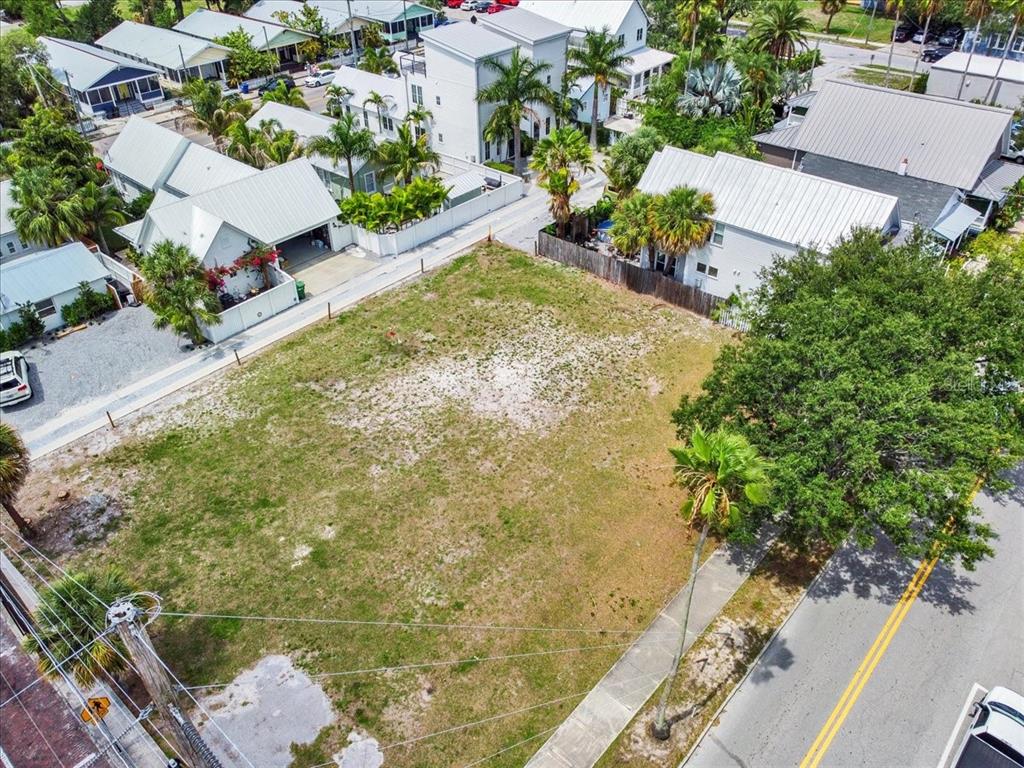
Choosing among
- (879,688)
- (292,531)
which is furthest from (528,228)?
(879,688)

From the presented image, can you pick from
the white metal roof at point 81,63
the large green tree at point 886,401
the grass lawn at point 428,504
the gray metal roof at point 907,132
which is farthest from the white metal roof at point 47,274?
the gray metal roof at point 907,132

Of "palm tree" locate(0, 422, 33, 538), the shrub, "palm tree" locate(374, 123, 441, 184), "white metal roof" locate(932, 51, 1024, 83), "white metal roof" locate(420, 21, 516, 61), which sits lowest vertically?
the shrub

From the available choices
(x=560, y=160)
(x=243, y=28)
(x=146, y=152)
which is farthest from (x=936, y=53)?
(x=146, y=152)

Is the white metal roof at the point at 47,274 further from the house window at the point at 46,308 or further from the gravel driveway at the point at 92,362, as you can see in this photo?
the gravel driveway at the point at 92,362

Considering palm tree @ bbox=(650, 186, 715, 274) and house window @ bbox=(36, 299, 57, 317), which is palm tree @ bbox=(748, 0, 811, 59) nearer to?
palm tree @ bbox=(650, 186, 715, 274)

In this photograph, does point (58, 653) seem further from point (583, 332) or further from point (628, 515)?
point (583, 332)

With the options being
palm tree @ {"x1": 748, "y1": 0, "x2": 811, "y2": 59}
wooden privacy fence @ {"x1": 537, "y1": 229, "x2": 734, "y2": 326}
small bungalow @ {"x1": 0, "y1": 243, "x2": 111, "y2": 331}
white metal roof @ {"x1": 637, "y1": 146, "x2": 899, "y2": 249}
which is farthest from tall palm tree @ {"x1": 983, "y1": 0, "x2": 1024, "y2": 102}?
small bungalow @ {"x1": 0, "y1": 243, "x2": 111, "y2": 331}
